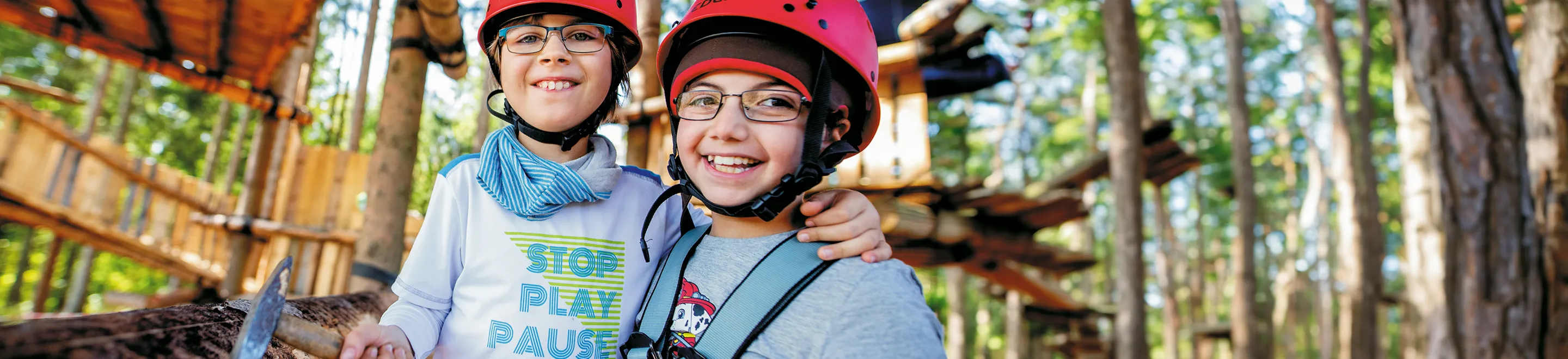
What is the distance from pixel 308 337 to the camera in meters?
1.18

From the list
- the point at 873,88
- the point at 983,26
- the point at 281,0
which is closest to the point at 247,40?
the point at 281,0

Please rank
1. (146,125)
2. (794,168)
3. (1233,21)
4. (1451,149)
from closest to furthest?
1. (794,168)
2. (1451,149)
3. (1233,21)
4. (146,125)

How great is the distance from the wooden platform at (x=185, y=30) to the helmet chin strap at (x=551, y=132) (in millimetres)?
3999

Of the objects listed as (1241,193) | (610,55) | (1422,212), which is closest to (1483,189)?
(1422,212)

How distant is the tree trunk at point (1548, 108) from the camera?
5.41 meters

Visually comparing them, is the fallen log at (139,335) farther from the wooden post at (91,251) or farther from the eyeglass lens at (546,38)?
the wooden post at (91,251)

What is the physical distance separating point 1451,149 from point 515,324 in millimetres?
5231

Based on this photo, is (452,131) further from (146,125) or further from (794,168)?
(146,125)

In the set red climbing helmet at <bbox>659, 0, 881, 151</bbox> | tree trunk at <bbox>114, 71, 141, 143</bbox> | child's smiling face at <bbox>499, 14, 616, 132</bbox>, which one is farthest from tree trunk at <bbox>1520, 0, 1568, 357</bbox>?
tree trunk at <bbox>114, 71, 141, 143</bbox>

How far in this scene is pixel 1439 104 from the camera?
4.73 m

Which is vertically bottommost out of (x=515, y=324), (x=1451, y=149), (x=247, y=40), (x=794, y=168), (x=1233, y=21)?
(x=515, y=324)

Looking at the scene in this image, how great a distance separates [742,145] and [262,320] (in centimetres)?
90

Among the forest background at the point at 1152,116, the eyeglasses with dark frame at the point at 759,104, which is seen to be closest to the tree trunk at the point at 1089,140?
the forest background at the point at 1152,116

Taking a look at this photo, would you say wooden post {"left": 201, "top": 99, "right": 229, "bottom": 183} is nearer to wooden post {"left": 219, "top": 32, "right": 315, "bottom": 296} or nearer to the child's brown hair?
wooden post {"left": 219, "top": 32, "right": 315, "bottom": 296}
